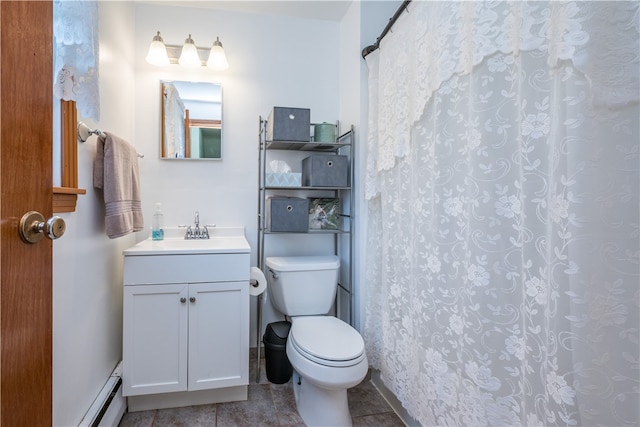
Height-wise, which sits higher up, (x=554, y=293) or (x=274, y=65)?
(x=274, y=65)

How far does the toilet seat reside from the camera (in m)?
1.31

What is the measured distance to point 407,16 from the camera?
134 centimetres

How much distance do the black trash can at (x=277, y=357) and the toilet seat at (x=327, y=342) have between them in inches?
7.4

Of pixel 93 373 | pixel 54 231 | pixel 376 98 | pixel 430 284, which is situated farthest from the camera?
pixel 376 98

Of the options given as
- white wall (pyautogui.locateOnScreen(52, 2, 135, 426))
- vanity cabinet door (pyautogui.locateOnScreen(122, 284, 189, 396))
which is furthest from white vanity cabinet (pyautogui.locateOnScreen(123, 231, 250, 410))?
white wall (pyautogui.locateOnScreen(52, 2, 135, 426))

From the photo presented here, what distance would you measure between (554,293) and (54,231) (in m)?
1.09

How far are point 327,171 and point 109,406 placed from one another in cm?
156

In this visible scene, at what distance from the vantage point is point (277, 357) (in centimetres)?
174

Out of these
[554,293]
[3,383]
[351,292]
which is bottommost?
[351,292]

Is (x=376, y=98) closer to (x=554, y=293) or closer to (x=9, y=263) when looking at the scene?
(x=554, y=293)

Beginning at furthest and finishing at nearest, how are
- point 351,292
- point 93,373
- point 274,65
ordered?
point 274,65 → point 351,292 → point 93,373

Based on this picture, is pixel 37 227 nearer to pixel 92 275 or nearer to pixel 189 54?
pixel 92 275

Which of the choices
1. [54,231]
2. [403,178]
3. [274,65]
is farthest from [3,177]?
[274,65]

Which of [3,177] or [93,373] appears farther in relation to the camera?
[93,373]
